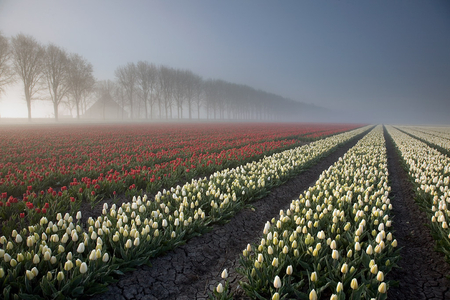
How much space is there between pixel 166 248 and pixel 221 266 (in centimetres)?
97

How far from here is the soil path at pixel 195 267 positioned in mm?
3471

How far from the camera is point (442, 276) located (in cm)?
381

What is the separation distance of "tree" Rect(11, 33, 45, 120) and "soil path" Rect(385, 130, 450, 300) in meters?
51.8

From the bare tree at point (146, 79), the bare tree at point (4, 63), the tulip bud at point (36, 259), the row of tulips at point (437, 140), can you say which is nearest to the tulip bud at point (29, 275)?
the tulip bud at point (36, 259)

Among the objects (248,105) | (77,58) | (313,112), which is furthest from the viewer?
(313,112)

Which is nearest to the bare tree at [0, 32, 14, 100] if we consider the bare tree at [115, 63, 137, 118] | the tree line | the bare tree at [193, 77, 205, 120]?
the tree line

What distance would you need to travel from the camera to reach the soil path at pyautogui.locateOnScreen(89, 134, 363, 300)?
11.4 ft

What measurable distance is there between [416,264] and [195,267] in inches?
143

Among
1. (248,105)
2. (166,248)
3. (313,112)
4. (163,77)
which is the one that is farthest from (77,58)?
(313,112)

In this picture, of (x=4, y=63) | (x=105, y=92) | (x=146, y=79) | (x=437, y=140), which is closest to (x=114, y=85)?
(x=105, y=92)

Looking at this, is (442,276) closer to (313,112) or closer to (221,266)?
(221,266)

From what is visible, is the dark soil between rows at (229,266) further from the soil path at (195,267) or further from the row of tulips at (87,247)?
the row of tulips at (87,247)

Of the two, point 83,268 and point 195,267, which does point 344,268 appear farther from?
point 83,268

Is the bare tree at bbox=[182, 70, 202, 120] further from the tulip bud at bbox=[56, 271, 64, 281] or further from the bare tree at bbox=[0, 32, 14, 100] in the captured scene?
the tulip bud at bbox=[56, 271, 64, 281]
